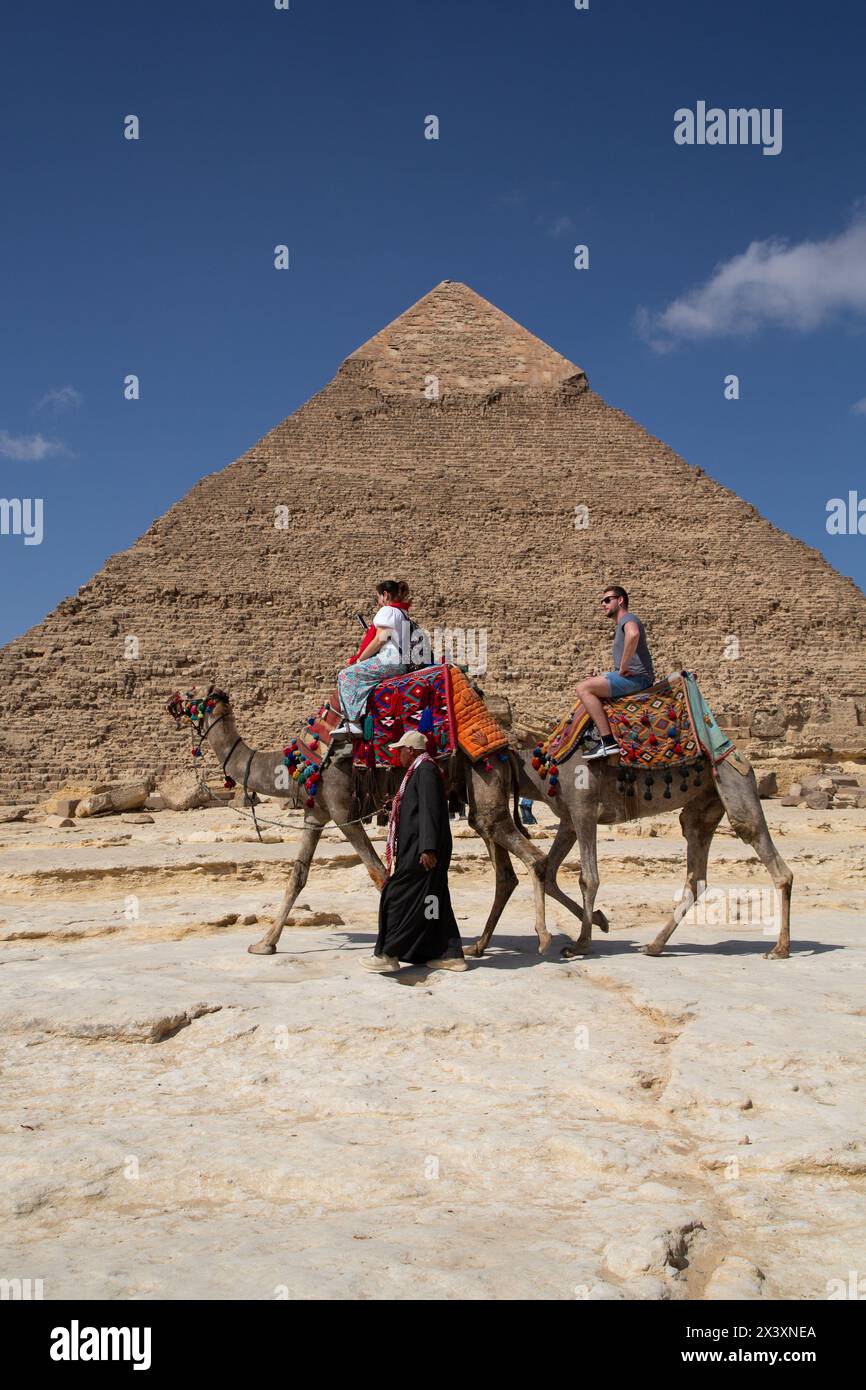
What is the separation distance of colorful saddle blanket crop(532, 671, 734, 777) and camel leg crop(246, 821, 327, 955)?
3.43 ft

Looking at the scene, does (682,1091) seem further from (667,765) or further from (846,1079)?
(667,765)

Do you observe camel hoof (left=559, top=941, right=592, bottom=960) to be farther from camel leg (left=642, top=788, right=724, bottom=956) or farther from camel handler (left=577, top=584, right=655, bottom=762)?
camel handler (left=577, top=584, right=655, bottom=762)

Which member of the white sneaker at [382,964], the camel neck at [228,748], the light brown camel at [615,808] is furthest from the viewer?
the camel neck at [228,748]

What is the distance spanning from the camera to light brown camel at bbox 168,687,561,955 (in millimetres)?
4891

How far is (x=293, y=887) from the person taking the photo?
199 inches

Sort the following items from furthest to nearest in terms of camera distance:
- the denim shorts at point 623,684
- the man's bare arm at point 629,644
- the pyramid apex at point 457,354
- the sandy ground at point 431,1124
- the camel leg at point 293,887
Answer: the pyramid apex at point 457,354 < the man's bare arm at point 629,644 < the denim shorts at point 623,684 < the camel leg at point 293,887 < the sandy ground at point 431,1124

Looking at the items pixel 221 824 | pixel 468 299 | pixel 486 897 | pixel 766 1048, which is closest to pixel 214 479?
pixel 468 299

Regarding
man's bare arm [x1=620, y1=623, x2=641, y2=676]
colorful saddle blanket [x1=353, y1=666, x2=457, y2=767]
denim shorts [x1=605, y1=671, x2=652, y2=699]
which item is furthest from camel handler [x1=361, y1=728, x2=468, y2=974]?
man's bare arm [x1=620, y1=623, x2=641, y2=676]

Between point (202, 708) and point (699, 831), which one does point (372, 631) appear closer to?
point (202, 708)

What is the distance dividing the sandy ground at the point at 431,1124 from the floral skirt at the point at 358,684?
1.02 m

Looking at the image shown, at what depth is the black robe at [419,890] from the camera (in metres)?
4.33

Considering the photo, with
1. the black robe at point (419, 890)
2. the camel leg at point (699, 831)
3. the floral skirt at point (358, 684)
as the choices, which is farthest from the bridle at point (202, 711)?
the camel leg at point (699, 831)

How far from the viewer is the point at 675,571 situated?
202ft

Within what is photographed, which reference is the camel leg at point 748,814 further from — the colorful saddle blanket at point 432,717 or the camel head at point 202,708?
the camel head at point 202,708
